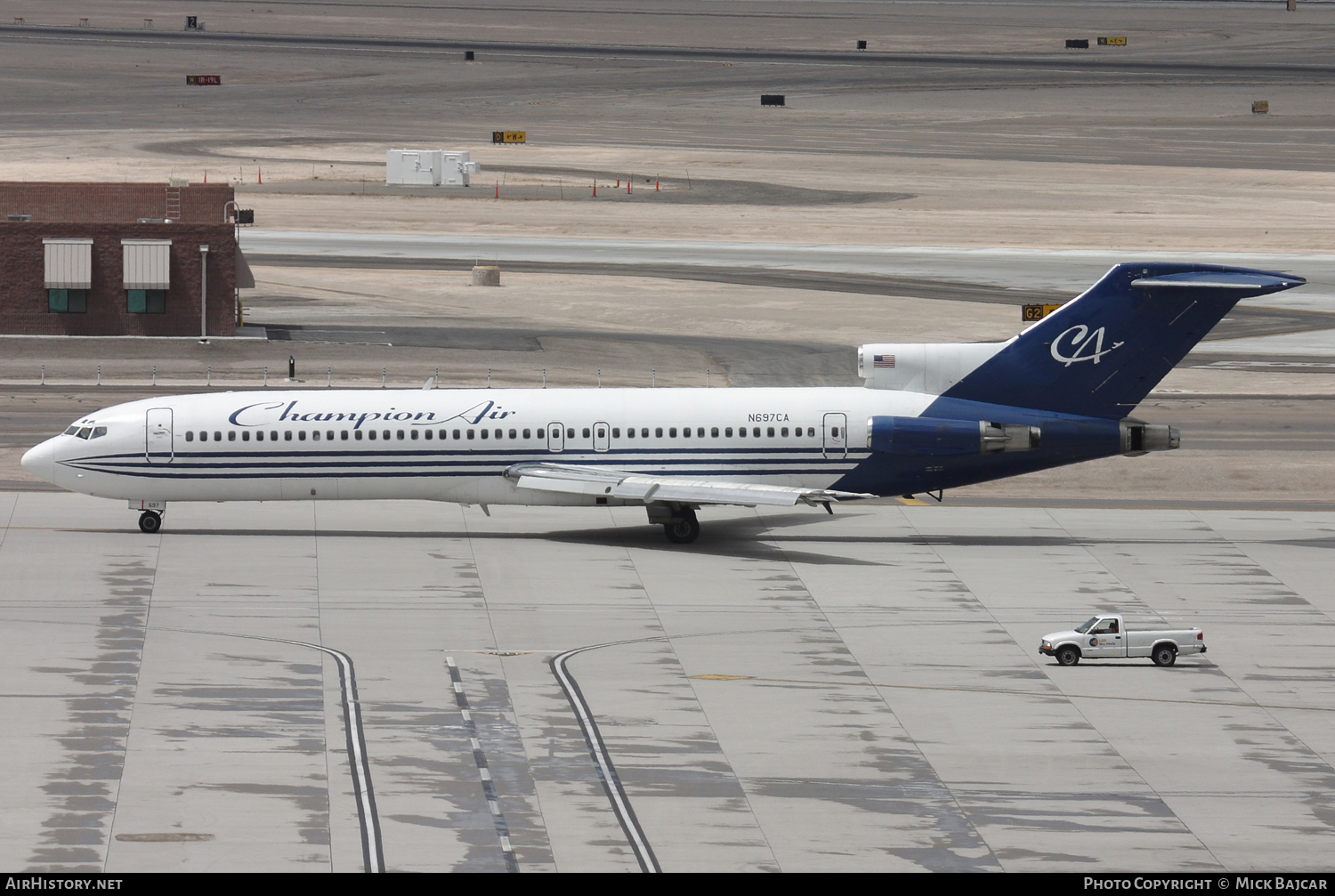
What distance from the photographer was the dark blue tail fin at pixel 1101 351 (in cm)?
4509

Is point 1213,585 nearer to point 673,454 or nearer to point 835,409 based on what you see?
point 835,409

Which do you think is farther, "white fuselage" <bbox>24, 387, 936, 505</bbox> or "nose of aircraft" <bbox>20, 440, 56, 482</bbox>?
"nose of aircraft" <bbox>20, 440, 56, 482</bbox>

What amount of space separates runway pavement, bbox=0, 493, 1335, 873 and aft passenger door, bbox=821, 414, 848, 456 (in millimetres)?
2499

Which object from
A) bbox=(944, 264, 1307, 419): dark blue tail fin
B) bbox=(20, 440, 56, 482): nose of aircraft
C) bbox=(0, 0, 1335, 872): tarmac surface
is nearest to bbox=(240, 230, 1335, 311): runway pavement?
bbox=(0, 0, 1335, 872): tarmac surface

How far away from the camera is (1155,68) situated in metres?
193

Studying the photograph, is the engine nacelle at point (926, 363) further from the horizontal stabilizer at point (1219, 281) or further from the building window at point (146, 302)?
the building window at point (146, 302)

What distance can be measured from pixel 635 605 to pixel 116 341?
39.2 m

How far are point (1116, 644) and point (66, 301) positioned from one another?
50132 mm

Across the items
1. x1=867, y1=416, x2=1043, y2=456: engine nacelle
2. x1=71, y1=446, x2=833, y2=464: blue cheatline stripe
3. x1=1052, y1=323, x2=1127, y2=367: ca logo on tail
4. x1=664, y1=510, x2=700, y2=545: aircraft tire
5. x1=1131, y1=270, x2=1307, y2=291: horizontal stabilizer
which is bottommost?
x1=664, y1=510, x2=700, y2=545: aircraft tire

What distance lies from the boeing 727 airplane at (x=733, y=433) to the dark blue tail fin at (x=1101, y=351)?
0.04 m

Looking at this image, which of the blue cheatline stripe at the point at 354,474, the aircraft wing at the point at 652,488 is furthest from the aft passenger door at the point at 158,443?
the aircraft wing at the point at 652,488

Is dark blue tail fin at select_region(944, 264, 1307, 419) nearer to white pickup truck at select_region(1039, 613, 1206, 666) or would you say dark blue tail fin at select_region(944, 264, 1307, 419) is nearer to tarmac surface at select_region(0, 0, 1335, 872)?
tarmac surface at select_region(0, 0, 1335, 872)

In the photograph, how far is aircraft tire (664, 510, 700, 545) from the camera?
4525 cm

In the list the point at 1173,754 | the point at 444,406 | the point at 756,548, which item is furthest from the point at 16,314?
the point at 1173,754
